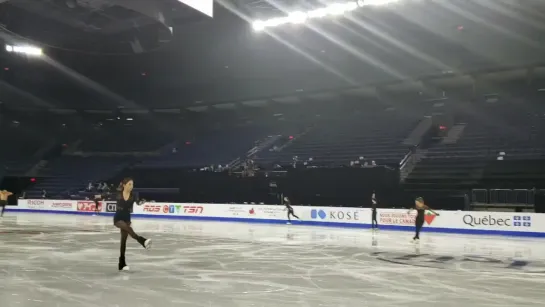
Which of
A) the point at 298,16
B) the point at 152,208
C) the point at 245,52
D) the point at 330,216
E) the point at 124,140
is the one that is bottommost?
the point at 330,216

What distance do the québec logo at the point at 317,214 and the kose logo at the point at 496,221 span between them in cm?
670

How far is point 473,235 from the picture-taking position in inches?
773

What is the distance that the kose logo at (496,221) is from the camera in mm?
19250

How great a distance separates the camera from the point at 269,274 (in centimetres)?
900

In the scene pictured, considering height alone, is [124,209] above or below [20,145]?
below

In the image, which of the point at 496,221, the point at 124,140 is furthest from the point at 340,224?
the point at 124,140

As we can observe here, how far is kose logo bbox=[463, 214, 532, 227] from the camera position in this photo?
63.2ft

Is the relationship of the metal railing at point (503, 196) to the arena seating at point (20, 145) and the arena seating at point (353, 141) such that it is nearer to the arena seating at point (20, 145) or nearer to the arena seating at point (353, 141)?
the arena seating at point (353, 141)

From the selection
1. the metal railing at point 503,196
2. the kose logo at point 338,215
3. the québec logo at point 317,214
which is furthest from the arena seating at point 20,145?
the metal railing at point 503,196

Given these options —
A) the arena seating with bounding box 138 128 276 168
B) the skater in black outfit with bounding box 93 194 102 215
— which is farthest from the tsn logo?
the arena seating with bounding box 138 128 276 168

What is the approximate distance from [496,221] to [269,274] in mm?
14046

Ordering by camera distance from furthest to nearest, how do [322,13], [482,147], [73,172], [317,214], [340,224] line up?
[73,172], [482,147], [322,13], [317,214], [340,224]

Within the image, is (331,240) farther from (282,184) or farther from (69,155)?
(69,155)

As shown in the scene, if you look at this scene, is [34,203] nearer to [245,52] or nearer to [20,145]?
[20,145]
